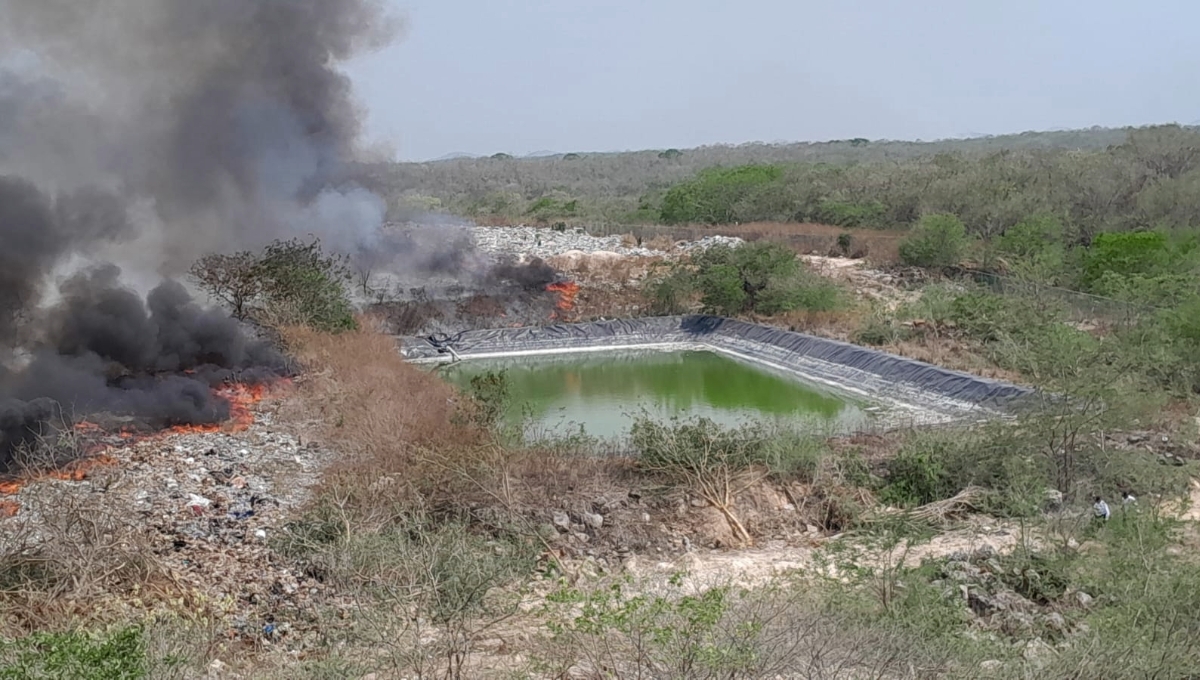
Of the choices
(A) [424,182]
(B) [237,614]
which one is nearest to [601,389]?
(B) [237,614]

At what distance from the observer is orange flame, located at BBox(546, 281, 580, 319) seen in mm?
24625

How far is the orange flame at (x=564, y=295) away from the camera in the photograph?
2462 centimetres

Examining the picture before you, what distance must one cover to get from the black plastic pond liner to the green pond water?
1.42ft

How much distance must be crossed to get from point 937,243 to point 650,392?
11215 millimetres

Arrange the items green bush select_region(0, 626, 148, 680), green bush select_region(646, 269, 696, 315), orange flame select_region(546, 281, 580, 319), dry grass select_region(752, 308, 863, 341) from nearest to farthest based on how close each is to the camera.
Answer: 1. green bush select_region(0, 626, 148, 680)
2. dry grass select_region(752, 308, 863, 341)
3. green bush select_region(646, 269, 696, 315)
4. orange flame select_region(546, 281, 580, 319)

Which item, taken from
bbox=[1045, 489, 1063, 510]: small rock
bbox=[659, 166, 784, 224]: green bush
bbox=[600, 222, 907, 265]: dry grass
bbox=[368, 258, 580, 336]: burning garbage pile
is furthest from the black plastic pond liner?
bbox=[659, 166, 784, 224]: green bush

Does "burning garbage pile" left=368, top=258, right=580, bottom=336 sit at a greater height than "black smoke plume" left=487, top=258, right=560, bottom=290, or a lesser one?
lesser

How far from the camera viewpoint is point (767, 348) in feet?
67.7

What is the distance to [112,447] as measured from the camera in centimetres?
1112

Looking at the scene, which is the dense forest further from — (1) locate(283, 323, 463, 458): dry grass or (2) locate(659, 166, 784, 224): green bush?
(1) locate(283, 323, 463, 458): dry grass

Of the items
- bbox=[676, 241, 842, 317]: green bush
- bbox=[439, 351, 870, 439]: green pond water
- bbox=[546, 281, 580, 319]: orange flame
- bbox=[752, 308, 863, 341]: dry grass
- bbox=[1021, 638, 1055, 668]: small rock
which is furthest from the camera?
bbox=[546, 281, 580, 319]: orange flame

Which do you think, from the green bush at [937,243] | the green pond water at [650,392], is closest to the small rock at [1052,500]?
the green pond water at [650,392]

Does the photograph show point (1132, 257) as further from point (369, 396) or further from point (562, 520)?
point (369, 396)

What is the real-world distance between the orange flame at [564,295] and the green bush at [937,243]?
943 centimetres
